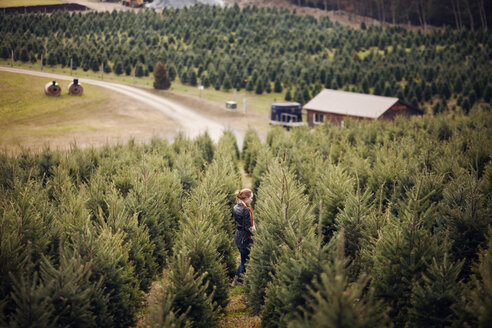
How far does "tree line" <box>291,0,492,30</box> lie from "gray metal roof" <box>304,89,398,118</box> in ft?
200

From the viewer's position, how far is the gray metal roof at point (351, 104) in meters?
37.3

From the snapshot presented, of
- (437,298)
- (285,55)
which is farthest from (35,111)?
(285,55)

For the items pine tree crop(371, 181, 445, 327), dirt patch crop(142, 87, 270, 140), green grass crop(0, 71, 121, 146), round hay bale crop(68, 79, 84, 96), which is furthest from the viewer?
dirt patch crop(142, 87, 270, 140)

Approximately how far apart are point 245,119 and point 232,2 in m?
70.7

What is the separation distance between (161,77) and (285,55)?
2809 centimetres

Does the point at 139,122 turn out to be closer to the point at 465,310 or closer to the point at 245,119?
the point at 245,119

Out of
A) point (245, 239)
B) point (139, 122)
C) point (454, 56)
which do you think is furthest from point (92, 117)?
point (454, 56)

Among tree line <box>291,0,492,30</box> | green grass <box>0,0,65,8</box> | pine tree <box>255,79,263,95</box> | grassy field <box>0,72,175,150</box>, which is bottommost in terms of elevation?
grassy field <box>0,72,175,150</box>

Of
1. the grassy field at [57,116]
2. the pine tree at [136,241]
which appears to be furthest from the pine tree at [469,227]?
the grassy field at [57,116]

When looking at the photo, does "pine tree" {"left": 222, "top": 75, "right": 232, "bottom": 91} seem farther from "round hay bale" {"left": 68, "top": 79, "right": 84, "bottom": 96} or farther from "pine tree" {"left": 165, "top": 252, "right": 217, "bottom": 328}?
"pine tree" {"left": 165, "top": 252, "right": 217, "bottom": 328}

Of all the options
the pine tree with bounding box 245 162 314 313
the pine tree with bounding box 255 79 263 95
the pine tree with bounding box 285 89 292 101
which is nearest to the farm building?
the pine tree with bounding box 285 89 292 101

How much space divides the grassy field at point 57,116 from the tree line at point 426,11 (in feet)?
283

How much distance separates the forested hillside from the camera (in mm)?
41400

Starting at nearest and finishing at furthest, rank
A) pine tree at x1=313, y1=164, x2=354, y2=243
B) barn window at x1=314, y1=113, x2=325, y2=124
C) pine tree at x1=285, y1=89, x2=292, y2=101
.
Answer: pine tree at x1=313, y1=164, x2=354, y2=243, barn window at x1=314, y1=113, x2=325, y2=124, pine tree at x1=285, y1=89, x2=292, y2=101
